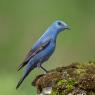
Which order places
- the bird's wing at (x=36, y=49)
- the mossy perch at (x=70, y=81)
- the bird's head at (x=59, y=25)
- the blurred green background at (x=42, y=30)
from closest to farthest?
the mossy perch at (x=70, y=81) → the bird's wing at (x=36, y=49) → the bird's head at (x=59, y=25) → the blurred green background at (x=42, y=30)

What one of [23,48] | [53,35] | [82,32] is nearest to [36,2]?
[82,32]

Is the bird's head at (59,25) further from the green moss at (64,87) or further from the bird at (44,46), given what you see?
the green moss at (64,87)

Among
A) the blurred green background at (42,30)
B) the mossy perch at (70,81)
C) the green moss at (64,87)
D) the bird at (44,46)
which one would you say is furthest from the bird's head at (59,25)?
the blurred green background at (42,30)

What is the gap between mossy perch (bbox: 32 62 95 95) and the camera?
989cm

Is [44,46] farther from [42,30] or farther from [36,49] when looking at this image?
[42,30]

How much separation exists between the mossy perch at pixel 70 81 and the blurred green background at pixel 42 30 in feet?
21.4

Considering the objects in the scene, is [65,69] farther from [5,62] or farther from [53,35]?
[5,62]

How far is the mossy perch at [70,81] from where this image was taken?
9.89 meters

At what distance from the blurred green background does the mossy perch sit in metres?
6.51

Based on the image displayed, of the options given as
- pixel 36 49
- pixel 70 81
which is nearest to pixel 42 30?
pixel 36 49

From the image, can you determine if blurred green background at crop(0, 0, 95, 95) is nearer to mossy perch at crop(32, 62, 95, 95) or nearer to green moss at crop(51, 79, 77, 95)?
mossy perch at crop(32, 62, 95, 95)

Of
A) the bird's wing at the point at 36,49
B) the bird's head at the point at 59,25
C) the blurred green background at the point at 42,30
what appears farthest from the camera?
the blurred green background at the point at 42,30

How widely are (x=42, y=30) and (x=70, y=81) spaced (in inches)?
572

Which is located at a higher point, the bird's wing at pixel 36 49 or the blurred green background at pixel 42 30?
the bird's wing at pixel 36 49
